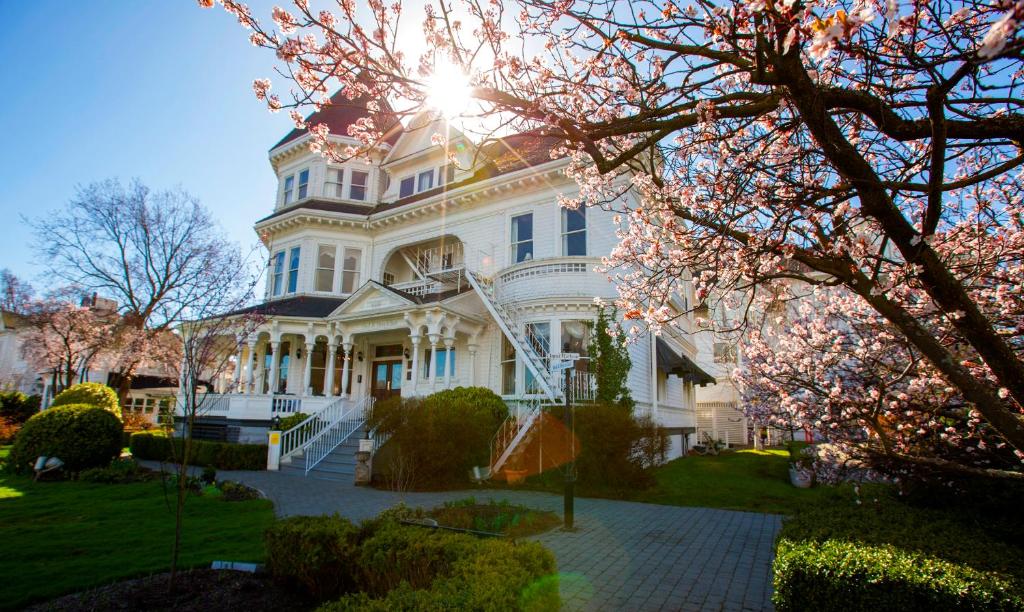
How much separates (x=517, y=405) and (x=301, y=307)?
37.5 feet

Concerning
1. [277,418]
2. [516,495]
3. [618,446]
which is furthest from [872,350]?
[277,418]

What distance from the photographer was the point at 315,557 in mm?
5004

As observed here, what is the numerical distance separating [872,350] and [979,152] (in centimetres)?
268

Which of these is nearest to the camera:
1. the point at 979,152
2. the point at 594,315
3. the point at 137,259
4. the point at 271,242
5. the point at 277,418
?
the point at 979,152

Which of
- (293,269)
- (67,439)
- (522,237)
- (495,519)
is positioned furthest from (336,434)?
(293,269)

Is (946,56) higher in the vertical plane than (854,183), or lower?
higher

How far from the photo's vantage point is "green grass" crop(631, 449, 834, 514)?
37.3 feet

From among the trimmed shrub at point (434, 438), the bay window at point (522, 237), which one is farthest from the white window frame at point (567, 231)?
the trimmed shrub at point (434, 438)

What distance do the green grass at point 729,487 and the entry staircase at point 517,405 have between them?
3469 millimetres

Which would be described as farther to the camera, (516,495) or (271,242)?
(271,242)

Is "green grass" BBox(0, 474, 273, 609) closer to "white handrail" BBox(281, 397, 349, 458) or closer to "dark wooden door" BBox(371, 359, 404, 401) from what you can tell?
"white handrail" BBox(281, 397, 349, 458)

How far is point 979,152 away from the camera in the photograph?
18.7ft

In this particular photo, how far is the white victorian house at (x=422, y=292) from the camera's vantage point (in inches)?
648

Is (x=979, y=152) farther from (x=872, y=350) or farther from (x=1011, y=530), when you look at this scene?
A: (x=1011, y=530)
